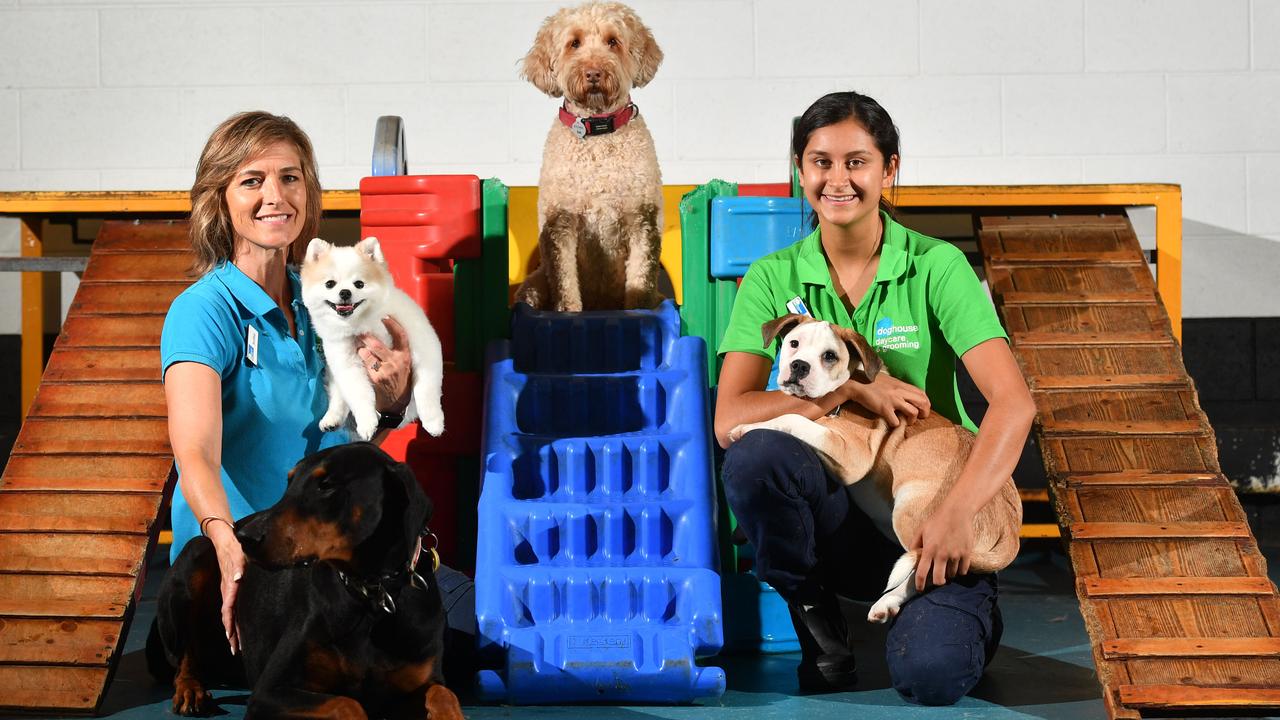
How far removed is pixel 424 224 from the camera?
307 centimetres

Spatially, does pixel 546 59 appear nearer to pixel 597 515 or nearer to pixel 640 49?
pixel 640 49

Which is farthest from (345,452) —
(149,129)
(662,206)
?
(149,129)

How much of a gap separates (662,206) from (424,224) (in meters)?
0.64

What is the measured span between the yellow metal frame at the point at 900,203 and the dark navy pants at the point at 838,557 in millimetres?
1164

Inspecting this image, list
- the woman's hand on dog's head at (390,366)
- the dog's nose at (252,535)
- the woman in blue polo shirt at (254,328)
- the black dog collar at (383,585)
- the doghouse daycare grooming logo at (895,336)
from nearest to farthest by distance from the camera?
the dog's nose at (252,535) → the black dog collar at (383,585) → the woman in blue polo shirt at (254,328) → the woman's hand on dog's head at (390,366) → the doghouse daycare grooming logo at (895,336)

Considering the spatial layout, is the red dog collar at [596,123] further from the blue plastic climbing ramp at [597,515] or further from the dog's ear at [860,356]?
the dog's ear at [860,356]

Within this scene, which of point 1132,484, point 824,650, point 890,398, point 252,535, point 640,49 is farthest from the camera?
point 640,49

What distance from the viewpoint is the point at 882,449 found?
2.41 m

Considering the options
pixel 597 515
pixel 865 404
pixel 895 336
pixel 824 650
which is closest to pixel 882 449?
pixel 865 404

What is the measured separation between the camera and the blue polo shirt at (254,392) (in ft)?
7.43

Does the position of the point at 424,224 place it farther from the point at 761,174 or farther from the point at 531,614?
the point at 761,174

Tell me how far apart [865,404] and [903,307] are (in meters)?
0.23

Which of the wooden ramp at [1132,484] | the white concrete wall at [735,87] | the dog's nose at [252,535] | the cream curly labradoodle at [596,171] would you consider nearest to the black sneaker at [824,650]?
the wooden ramp at [1132,484]

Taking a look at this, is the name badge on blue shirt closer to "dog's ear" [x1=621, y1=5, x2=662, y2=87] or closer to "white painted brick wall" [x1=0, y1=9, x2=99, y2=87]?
"dog's ear" [x1=621, y1=5, x2=662, y2=87]
